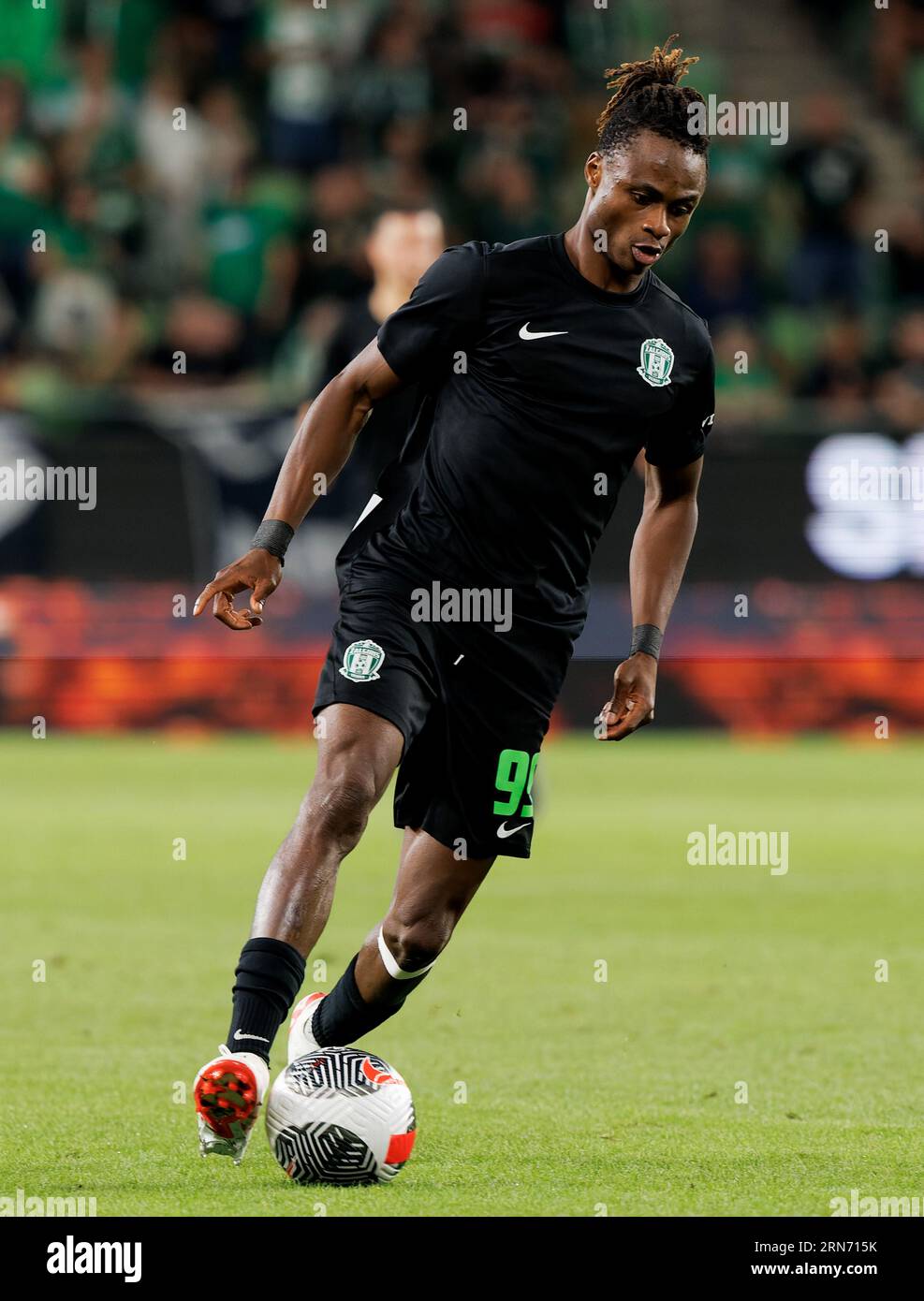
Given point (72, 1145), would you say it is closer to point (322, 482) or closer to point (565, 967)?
point (322, 482)

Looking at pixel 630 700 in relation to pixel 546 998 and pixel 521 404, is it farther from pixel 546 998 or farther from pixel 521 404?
pixel 546 998

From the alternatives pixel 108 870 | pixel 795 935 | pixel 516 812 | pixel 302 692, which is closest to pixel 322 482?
pixel 516 812

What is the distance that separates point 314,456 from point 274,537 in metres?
0.25

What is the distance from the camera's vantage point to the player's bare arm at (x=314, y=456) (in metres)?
5.09

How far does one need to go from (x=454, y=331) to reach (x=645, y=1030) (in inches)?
104

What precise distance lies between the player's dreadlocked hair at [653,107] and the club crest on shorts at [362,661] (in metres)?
1.37

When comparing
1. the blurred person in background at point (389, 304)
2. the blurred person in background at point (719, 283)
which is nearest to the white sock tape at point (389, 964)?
the blurred person in background at point (389, 304)

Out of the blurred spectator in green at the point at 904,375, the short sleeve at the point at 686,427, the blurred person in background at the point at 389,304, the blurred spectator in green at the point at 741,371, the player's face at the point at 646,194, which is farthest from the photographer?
the blurred spectator in green at the point at 741,371

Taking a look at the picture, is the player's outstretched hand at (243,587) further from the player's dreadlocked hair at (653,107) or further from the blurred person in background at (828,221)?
the blurred person in background at (828,221)

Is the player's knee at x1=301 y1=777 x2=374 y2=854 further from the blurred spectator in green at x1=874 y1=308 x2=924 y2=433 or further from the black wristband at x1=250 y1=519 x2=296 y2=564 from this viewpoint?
the blurred spectator in green at x1=874 y1=308 x2=924 y2=433

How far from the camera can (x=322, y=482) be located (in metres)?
5.41

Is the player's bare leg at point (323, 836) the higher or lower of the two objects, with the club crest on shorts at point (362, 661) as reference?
lower

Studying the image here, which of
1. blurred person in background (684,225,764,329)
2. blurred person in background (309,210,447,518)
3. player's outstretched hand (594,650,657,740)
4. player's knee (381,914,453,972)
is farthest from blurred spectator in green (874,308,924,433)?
player's knee (381,914,453,972)

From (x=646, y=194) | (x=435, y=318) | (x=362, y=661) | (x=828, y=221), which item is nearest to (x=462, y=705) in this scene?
(x=362, y=661)
